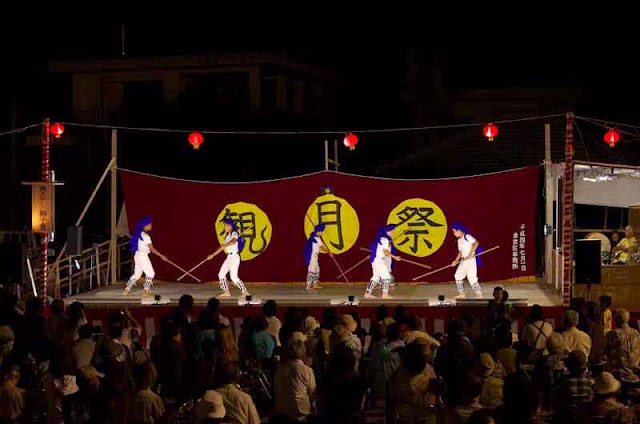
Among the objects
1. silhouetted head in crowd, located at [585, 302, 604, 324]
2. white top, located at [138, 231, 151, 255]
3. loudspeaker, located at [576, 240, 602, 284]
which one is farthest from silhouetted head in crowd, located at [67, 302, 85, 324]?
loudspeaker, located at [576, 240, 602, 284]

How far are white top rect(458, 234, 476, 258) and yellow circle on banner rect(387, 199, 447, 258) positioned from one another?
5.25ft

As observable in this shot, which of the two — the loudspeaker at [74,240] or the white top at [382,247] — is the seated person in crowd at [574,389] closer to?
the white top at [382,247]

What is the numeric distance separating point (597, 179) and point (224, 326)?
1180cm

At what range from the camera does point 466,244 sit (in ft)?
55.5

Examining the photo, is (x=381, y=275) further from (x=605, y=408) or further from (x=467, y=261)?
(x=605, y=408)

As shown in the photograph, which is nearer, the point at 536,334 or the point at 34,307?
the point at 536,334

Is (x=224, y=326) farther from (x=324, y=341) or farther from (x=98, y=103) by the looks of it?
(x=98, y=103)

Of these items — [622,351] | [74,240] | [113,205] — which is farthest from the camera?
[113,205]

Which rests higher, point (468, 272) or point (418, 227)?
point (418, 227)

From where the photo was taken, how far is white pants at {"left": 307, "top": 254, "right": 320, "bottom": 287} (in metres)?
18.3

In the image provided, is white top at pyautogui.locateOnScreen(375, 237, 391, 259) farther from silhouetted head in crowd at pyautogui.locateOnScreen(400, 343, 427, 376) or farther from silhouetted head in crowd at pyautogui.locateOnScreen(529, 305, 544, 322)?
silhouetted head in crowd at pyautogui.locateOnScreen(400, 343, 427, 376)

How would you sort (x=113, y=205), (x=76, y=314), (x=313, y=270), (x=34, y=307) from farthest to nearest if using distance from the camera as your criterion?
(x=113, y=205)
(x=313, y=270)
(x=34, y=307)
(x=76, y=314)

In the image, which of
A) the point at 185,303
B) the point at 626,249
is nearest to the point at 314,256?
the point at 626,249

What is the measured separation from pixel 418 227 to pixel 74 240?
20.7 ft
